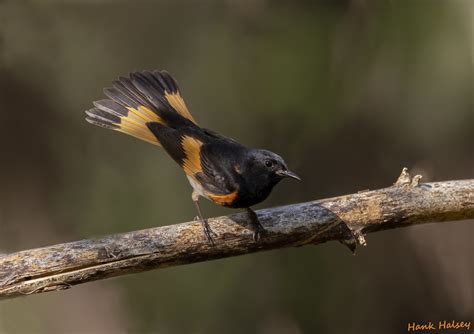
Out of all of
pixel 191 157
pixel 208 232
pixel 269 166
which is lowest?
pixel 208 232

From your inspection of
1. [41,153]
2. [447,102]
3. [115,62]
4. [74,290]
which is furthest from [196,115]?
[447,102]

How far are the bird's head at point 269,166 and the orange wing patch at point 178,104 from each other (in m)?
0.77

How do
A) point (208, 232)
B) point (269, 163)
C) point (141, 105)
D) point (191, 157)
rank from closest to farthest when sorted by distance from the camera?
point (208, 232)
point (269, 163)
point (191, 157)
point (141, 105)

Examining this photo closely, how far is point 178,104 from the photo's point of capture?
4250 millimetres

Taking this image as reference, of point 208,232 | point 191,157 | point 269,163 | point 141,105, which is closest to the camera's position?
point 208,232

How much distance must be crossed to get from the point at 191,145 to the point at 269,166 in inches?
21.8

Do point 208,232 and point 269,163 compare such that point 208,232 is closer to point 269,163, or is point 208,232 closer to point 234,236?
point 234,236

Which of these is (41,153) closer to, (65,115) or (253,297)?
(65,115)

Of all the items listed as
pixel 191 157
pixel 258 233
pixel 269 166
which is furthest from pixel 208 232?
pixel 191 157

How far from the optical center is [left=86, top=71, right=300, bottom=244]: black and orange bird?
11.6 feet

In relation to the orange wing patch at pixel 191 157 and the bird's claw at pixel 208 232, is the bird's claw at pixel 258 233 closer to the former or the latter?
the bird's claw at pixel 208 232

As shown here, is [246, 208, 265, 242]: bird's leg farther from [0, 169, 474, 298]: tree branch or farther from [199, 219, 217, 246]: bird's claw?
[199, 219, 217, 246]: bird's claw

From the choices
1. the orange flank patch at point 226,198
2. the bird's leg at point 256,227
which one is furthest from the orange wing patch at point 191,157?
the bird's leg at point 256,227

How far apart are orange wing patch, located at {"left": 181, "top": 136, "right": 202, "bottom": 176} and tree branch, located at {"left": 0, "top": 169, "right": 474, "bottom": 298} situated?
466 millimetres
